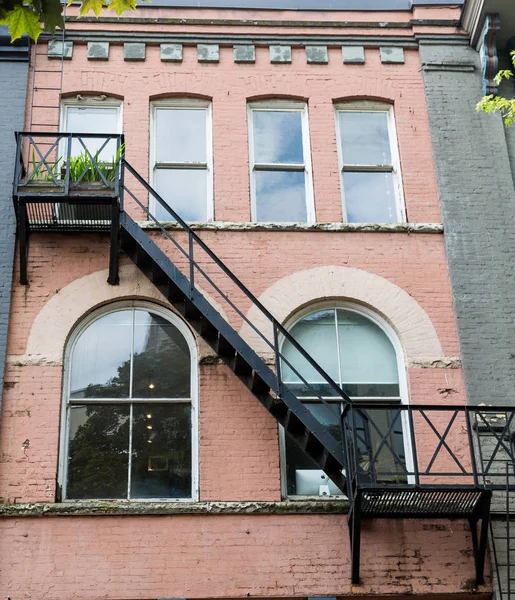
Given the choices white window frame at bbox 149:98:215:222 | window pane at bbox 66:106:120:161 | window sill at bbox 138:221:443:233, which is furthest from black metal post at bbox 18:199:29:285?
window pane at bbox 66:106:120:161

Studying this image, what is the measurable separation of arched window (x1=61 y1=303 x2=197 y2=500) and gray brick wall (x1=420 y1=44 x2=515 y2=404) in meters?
3.37

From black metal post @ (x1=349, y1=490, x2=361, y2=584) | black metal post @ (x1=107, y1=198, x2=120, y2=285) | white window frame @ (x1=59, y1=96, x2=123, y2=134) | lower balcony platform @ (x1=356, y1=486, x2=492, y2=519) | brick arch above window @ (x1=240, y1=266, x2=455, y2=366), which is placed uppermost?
white window frame @ (x1=59, y1=96, x2=123, y2=134)

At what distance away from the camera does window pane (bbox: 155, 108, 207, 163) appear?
41.1 ft

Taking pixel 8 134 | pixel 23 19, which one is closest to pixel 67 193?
pixel 8 134

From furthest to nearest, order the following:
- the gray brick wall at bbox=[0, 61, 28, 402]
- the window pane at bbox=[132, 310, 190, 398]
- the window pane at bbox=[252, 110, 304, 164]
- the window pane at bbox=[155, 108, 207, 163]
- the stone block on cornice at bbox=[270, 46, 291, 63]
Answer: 1. the stone block on cornice at bbox=[270, 46, 291, 63]
2. the window pane at bbox=[252, 110, 304, 164]
3. the window pane at bbox=[155, 108, 207, 163]
4. the gray brick wall at bbox=[0, 61, 28, 402]
5. the window pane at bbox=[132, 310, 190, 398]

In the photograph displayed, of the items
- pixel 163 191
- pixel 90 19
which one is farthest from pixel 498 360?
pixel 90 19

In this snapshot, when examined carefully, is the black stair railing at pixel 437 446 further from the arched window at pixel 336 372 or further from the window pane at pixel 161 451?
the window pane at pixel 161 451

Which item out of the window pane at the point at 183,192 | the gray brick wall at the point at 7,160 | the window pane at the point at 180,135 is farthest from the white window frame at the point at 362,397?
the gray brick wall at the point at 7,160

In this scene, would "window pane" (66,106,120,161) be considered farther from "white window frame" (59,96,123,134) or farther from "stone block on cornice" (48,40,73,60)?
"stone block on cornice" (48,40,73,60)

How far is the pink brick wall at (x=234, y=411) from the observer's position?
990 cm

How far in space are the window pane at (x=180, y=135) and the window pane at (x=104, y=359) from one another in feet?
7.80

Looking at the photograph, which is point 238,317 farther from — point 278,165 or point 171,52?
point 171,52

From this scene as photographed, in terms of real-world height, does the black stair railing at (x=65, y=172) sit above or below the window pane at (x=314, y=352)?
above

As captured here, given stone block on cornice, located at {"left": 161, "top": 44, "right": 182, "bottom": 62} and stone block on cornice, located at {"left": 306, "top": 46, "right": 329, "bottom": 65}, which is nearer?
stone block on cornice, located at {"left": 161, "top": 44, "right": 182, "bottom": 62}
